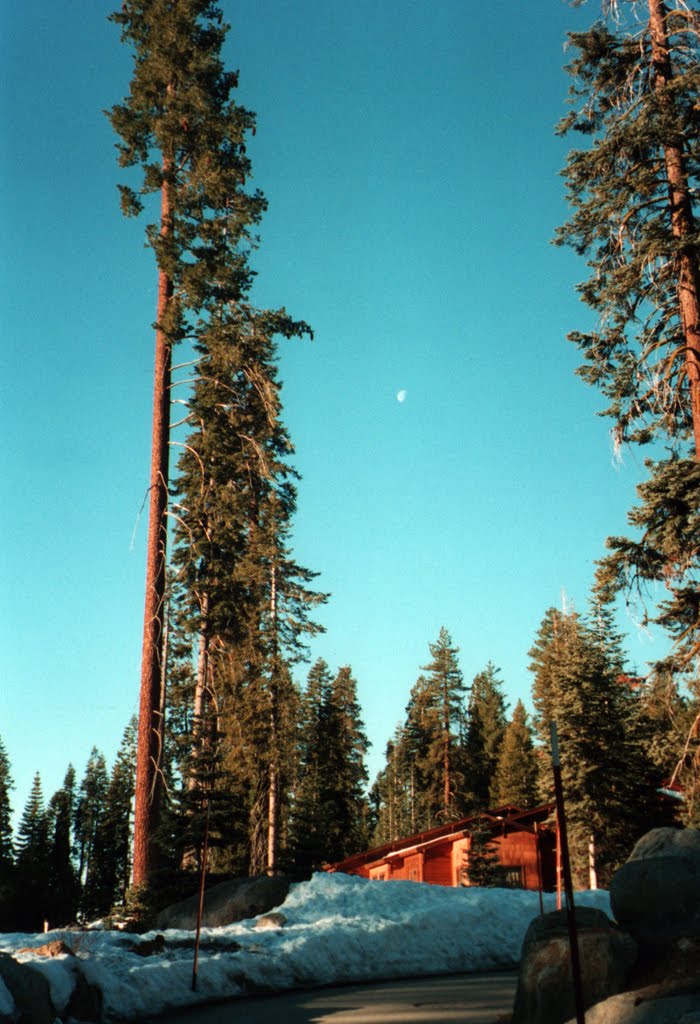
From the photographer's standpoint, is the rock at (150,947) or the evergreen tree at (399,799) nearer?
the rock at (150,947)

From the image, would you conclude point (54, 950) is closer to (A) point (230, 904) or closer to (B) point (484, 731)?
(A) point (230, 904)

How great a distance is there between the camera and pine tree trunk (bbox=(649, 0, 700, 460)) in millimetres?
15086

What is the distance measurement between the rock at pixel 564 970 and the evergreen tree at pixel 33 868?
68271mm

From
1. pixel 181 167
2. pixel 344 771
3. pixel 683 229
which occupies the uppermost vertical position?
pixel 181 167

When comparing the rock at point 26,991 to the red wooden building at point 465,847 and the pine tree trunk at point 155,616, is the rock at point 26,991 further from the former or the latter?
the red wooden building at point 465,847

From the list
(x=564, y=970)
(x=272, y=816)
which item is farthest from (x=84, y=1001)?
(x=272, y=816)

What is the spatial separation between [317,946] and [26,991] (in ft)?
23.0

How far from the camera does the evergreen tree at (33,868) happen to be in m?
68.0

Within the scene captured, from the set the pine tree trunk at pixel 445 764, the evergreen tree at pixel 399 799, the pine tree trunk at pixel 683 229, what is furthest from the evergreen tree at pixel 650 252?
the evergreen tree at pixel 399 799

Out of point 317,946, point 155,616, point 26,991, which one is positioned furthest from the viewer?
point 155,616

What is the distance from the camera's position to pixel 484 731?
75.7 metres

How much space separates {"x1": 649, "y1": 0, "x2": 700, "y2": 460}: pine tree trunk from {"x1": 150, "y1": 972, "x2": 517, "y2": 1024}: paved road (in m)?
9.08

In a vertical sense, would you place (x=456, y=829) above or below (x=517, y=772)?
below

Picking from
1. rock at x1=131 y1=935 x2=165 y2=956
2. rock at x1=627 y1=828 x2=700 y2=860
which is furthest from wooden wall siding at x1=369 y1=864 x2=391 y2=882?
rock at x1=627 y1=828 x2=700 y2=860
